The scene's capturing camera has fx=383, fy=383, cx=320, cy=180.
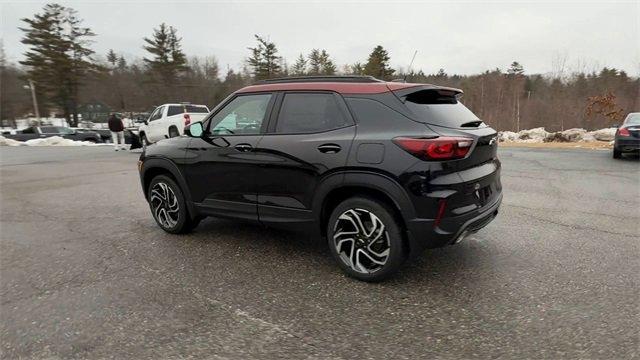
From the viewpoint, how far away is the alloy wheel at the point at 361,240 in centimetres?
321

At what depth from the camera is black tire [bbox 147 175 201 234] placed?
14.9 ft

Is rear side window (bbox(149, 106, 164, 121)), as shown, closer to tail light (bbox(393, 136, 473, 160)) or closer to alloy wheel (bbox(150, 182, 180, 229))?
alloy wheel (bbox(150, 182, 180, 229))

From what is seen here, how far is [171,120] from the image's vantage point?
14711mm

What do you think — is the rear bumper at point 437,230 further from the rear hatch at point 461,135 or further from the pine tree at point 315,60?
the pine tree at point 315,60

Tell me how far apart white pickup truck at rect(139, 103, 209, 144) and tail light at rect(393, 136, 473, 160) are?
12677 millimetres

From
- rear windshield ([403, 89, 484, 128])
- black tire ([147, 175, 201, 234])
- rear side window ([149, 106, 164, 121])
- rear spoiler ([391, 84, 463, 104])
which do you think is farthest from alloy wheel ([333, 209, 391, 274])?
rear side window ([149, 106, 164, 121])

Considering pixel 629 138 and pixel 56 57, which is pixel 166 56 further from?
pixel 629 138

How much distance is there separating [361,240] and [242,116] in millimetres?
1793

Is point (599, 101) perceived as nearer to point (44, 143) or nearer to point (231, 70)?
point (44, 143)

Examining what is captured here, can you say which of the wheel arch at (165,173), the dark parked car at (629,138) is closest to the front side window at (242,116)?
the wheel arch at (165,173)

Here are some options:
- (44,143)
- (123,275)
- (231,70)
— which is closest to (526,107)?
(231,70)

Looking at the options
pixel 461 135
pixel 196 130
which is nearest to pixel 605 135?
pixel 461 135

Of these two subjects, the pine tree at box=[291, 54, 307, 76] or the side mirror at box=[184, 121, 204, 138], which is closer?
the side mirror at box=[184, 121, 204, 138]

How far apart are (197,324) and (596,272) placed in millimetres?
3422
